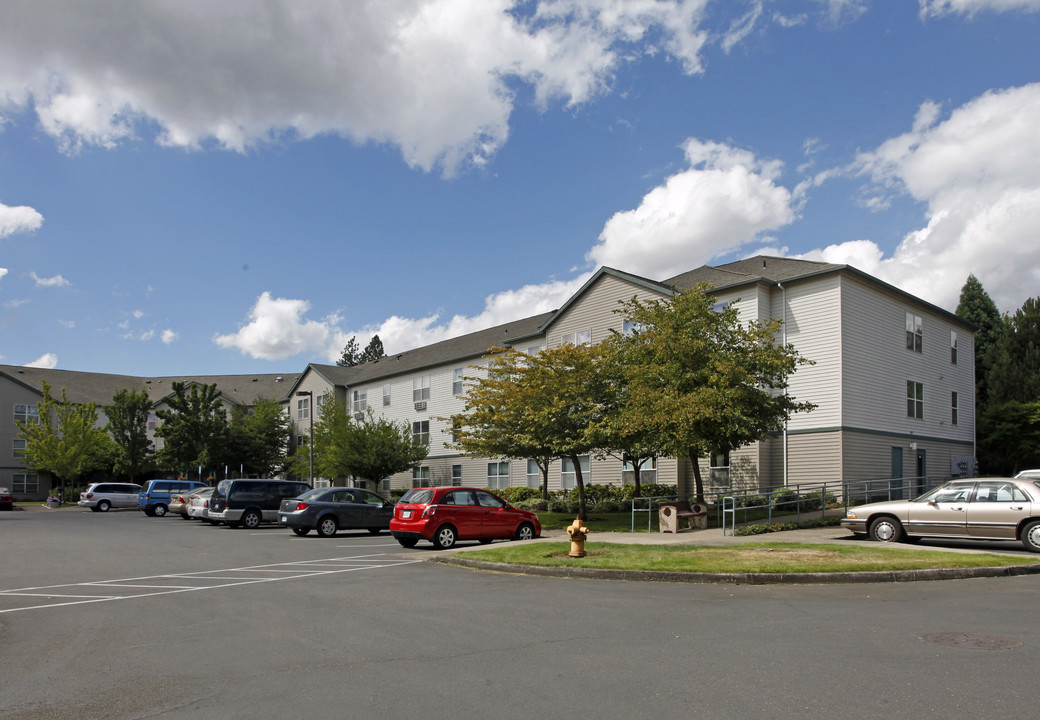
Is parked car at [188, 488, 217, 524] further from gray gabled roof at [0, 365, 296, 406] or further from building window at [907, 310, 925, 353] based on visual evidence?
gray gabled roof at [0, 365, 296, 406]

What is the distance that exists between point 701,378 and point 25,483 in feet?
209

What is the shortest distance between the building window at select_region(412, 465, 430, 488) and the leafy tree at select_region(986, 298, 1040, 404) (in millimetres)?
33712

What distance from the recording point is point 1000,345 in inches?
1850

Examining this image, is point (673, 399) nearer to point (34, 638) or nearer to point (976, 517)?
point (976, 517)

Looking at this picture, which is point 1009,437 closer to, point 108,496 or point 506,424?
point 506,424

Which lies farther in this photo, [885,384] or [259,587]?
[885,384]

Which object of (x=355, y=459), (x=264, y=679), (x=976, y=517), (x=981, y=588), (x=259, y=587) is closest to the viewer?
(x=264, y=679)

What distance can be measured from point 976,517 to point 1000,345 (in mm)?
36920

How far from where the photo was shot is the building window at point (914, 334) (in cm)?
3259

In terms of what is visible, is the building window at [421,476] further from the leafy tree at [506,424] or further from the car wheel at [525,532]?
the car wheel at [525,532]

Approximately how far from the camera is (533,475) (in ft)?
131

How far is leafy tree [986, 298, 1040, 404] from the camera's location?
4378 centimetres

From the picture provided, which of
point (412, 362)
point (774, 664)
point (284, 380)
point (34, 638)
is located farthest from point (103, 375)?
point (774, 664)

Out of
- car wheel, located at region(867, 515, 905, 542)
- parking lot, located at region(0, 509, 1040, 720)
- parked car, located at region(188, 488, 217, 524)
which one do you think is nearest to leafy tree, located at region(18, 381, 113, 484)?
parked car, located at region(188, 488, 217, 524)
